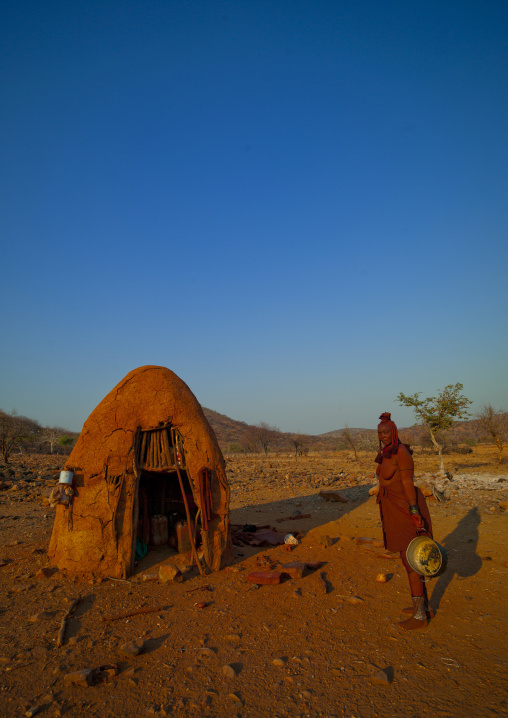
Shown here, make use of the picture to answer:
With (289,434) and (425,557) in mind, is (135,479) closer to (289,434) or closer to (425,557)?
(425,557)

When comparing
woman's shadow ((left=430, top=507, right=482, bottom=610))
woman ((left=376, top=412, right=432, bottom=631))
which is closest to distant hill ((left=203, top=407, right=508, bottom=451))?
woman's shadow ((left=430, top=507, right=482, bottom=610))

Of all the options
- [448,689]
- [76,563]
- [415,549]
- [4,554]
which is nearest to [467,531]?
[415,549]

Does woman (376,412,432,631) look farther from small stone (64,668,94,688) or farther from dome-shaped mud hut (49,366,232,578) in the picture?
small stone (64,668,94,688)

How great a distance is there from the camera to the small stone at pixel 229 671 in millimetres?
3482

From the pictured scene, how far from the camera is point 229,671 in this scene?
11.5 ft

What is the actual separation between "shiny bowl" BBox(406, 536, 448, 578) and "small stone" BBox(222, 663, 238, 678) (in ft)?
6.51

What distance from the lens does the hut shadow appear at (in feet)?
29.1

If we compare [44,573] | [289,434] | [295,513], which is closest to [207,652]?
[44,573]

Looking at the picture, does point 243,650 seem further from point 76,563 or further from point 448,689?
point 76,563

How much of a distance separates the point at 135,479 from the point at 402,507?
3.73 metres

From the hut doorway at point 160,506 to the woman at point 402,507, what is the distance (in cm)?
283

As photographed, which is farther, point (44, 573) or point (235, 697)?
point (44, 573)

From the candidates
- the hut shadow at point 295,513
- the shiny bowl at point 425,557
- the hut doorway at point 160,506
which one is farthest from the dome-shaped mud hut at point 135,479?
the shiny bowl at point 425,557

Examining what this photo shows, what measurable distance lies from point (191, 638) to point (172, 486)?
3.80 m
